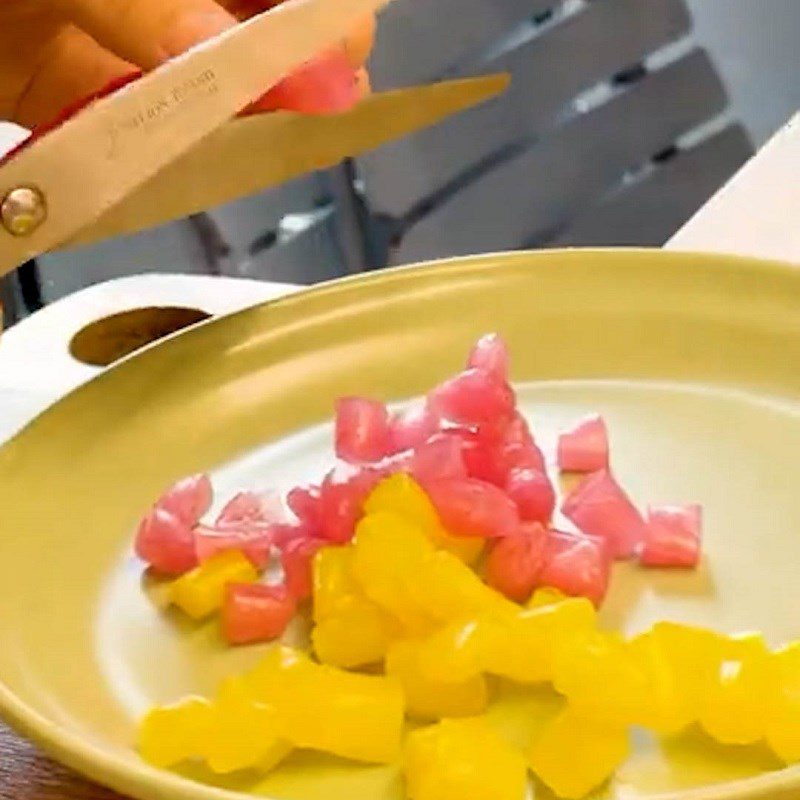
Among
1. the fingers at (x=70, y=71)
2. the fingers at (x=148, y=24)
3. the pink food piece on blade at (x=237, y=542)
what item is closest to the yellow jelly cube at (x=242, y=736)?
the pink food piece on blade at (x=237, y=542)

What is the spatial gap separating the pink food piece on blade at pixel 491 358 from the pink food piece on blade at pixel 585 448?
33mm

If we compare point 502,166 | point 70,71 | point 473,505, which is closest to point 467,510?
point 473,505

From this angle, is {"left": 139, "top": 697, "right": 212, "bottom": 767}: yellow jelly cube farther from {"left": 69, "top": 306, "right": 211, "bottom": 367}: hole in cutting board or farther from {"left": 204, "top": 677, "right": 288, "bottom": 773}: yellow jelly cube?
{"left": 69, "top": 306, "right": 211, "bottom": 367}: hole in cutting board

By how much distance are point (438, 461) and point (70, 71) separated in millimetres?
303

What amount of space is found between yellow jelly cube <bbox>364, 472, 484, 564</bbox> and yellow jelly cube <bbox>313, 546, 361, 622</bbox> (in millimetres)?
17

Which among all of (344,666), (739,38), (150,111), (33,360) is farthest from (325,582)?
(739,38)

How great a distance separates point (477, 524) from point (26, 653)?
147 mm

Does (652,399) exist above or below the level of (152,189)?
below

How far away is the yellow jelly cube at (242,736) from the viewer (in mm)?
454

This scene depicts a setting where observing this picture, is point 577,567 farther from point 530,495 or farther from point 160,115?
point 160,115

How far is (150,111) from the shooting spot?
533mm

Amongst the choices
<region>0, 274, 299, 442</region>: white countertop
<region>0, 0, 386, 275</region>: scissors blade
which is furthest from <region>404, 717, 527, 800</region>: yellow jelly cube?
<region>0, 274, 299, 442</region>: white countertop

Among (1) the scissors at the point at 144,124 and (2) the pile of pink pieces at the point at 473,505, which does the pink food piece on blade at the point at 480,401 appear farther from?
(1) the scissors at the point at 144,124

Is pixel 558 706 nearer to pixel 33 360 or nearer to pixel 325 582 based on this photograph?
pixel 325 582
